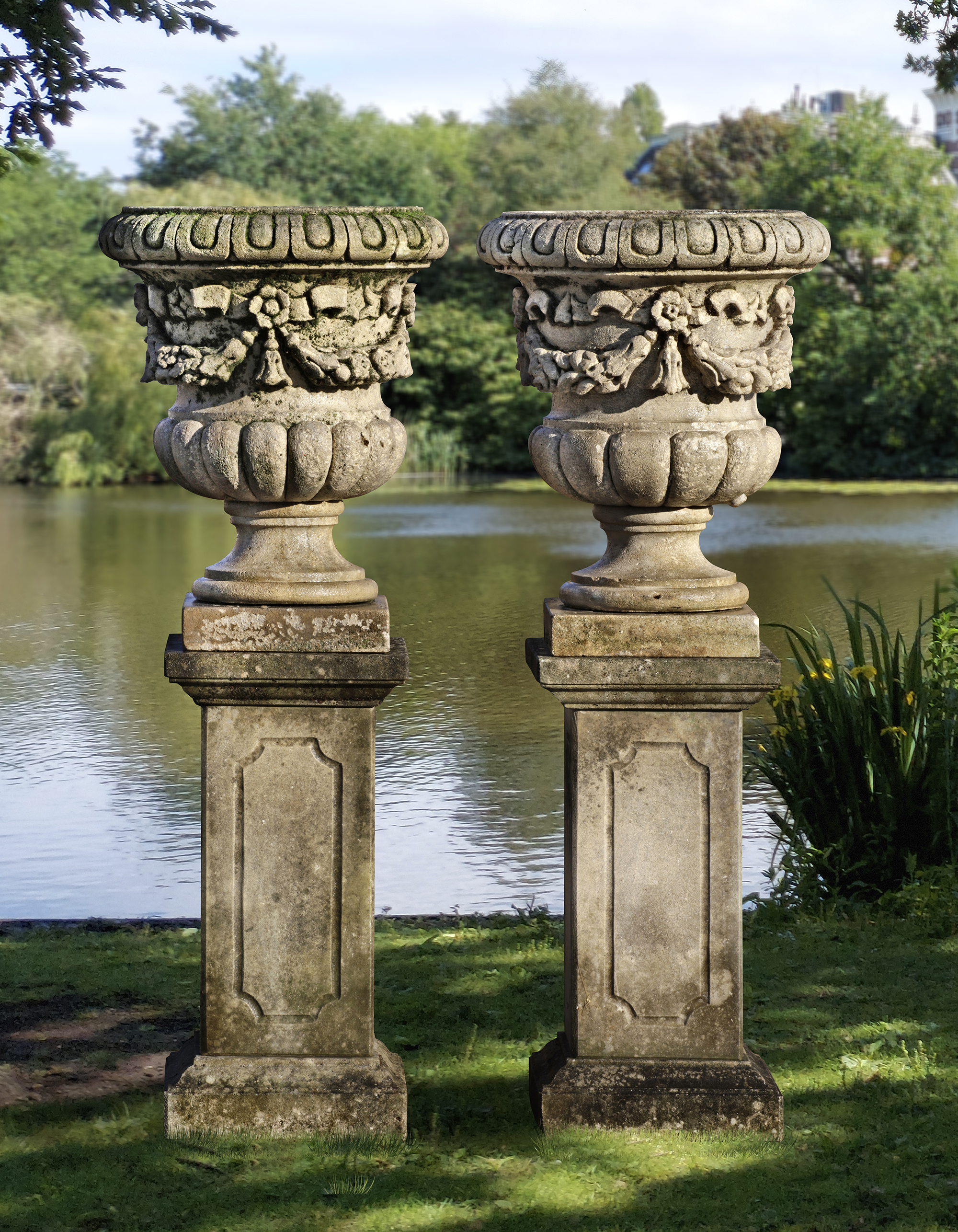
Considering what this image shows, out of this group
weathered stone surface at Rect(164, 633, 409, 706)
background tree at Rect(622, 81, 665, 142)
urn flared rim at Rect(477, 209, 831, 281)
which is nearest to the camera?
urn flared rim at Rect(477, 209, 831, 281)

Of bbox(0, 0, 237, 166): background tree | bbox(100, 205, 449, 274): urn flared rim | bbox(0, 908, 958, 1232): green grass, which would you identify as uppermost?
bbox(0, 0, 237, 166): background tree

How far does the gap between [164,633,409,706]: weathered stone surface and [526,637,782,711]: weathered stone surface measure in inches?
12.9

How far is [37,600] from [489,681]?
4.62 meters

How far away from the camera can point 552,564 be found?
1409 cm

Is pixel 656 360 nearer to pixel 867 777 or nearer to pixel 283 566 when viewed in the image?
pixel 283 566

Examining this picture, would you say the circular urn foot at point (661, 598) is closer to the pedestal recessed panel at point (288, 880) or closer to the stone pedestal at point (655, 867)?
the stone pedestal at point (655, 867)

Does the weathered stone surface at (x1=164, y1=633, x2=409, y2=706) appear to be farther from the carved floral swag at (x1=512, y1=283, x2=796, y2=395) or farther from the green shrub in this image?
the green shrub

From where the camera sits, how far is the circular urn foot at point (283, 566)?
3.39 m

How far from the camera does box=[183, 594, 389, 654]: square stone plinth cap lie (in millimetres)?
3340

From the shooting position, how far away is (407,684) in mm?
9109

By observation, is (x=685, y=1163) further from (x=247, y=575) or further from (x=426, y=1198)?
(x=247, y=575)

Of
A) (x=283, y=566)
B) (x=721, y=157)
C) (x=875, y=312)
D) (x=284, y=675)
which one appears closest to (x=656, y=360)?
(x=283, y=566)

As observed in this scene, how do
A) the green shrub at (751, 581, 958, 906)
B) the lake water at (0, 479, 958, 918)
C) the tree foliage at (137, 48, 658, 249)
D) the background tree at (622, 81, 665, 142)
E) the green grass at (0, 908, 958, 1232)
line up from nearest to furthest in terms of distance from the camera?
the green grass at (0, 908, 958, 1232)
the green shrub at (751, 581, 958, 906)
the lake water at (0, 479, 958, 918)
the tree foliage at (137, 48, 658, 249)
the background tree at (622, 81, 665, 142)

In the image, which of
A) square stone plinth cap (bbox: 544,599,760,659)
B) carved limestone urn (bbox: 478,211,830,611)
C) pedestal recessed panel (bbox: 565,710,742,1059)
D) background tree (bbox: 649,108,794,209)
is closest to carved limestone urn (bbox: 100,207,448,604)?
carved limestone urn (bbox: 478,211,830,611)
